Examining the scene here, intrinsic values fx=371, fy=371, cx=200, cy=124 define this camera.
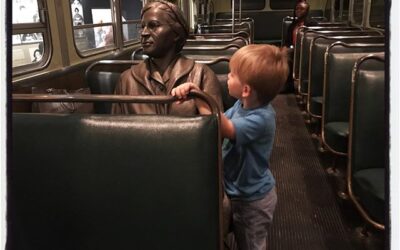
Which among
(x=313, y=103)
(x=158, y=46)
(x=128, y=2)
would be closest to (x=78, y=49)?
(x=158, y=46)

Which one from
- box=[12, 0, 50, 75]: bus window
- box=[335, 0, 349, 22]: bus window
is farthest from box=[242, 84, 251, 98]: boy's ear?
box=[335, 0, 349, 22]: bus window

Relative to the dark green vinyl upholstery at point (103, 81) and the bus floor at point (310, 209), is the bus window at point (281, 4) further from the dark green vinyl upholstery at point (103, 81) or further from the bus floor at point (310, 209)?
the dark green vinyl upholstery at point (103, 81)

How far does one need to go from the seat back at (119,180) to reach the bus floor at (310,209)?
3.31 ft

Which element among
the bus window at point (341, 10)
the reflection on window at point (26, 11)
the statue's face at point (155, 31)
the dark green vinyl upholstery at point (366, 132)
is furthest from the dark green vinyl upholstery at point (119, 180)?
the bus window at point (341, 10)

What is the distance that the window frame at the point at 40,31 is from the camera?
2.08 metres

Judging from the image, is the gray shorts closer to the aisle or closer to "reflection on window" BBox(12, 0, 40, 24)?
the aisle

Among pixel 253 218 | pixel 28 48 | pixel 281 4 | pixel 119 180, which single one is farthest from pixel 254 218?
pixel 281 4

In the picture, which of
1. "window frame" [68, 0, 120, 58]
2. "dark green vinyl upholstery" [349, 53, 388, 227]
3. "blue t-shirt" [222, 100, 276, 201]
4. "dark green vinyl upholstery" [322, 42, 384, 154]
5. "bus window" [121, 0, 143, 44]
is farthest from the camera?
"bus window" [121, 0, 143, 44]

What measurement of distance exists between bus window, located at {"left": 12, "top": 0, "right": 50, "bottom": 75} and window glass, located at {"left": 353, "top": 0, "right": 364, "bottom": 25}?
5.43 m

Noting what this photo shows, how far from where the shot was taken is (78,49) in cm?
268

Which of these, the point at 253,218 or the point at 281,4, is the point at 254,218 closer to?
the point at 253,218

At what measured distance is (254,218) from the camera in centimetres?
138

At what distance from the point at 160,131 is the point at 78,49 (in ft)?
6.29

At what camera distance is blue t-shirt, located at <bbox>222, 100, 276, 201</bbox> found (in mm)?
1216
